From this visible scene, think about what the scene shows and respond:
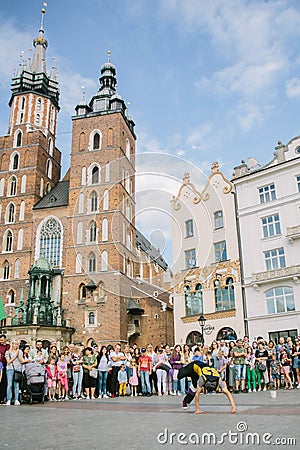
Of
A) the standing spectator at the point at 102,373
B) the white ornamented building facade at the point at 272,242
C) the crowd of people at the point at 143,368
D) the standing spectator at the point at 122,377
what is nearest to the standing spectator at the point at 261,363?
the crowd of people at the point at 143,368

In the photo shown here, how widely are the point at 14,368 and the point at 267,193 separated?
73.1ft

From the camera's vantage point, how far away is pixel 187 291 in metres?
32.1

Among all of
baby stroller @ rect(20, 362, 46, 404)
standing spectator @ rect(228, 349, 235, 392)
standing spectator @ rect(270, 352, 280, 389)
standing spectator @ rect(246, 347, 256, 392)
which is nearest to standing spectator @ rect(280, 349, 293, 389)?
standing spectator @ rect(270, 352, 280, 389)

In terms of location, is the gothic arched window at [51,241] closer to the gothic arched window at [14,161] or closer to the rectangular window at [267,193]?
the gothic arched window at [14,161]

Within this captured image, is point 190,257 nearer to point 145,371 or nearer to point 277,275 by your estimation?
point 277,275

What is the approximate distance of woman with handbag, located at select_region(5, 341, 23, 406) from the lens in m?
12.2

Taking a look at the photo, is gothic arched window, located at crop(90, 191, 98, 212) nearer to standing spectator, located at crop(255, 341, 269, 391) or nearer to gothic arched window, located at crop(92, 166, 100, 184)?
gothic arched window, located at crop(92, 166, 100, 184)

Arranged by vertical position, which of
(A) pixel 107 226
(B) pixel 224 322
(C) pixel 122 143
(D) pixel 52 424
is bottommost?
(D) pixel 52 424

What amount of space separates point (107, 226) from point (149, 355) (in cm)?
2900

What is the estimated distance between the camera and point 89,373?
47.5ft

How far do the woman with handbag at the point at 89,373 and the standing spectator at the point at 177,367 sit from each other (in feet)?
9.34

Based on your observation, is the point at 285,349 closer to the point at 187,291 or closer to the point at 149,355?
the point at 149,355

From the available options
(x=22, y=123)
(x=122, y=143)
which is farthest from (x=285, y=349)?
(x=22, y=123)

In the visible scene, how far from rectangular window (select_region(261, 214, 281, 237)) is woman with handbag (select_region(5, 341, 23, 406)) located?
67.3 ft
